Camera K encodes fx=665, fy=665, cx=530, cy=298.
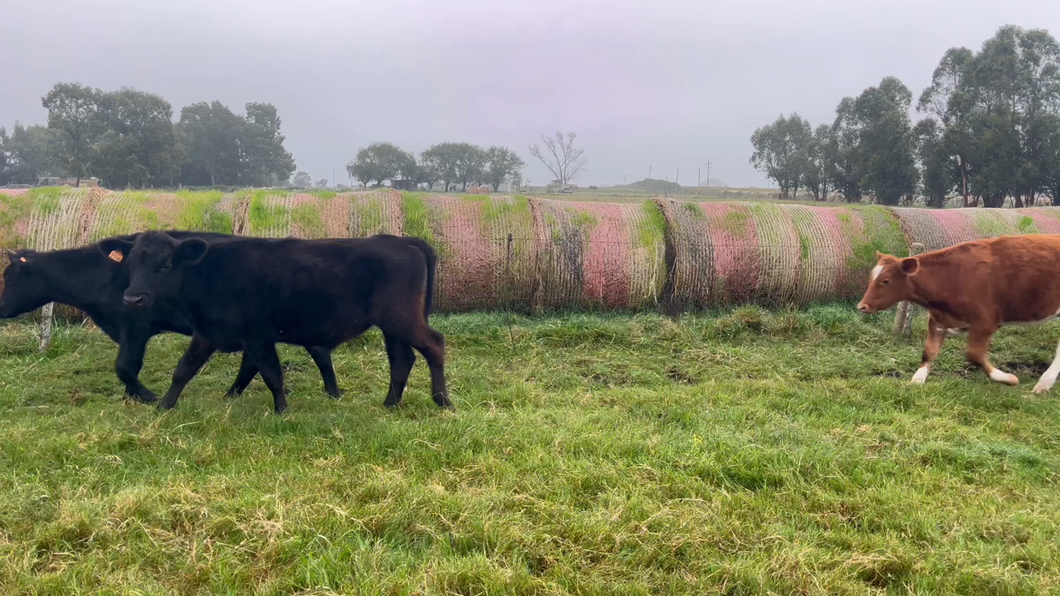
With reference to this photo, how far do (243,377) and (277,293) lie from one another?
0.99 meters

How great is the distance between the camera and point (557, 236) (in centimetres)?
962

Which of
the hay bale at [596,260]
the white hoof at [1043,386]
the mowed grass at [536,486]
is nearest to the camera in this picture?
the mowed grass at [536,486]

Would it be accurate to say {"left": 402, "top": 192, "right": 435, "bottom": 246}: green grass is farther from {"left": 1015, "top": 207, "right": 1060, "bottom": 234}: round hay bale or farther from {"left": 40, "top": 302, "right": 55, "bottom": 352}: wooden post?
{"left": 1015, "top": 207, "right": 1060, "bottom": 234}: round hay bale

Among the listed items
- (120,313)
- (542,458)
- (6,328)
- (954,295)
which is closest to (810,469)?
(542,458)

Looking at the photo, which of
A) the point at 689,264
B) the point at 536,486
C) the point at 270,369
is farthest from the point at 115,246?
the point at 689,264

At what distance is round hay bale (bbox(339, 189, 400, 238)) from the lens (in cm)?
938

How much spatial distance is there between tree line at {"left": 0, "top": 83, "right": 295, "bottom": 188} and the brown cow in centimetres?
3839

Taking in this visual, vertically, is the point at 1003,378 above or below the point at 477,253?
below

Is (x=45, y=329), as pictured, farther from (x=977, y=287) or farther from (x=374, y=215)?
(x=977, y=287)

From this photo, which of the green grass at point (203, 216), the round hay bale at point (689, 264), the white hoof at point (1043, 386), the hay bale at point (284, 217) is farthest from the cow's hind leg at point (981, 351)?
the green grass at point (203, 216)

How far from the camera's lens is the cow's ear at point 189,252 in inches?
211

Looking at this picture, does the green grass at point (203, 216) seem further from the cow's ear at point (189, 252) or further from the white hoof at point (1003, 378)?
the white hoof at point (1003, 378)

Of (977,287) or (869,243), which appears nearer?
(977,287)

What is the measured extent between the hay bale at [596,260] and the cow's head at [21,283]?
5.77m
